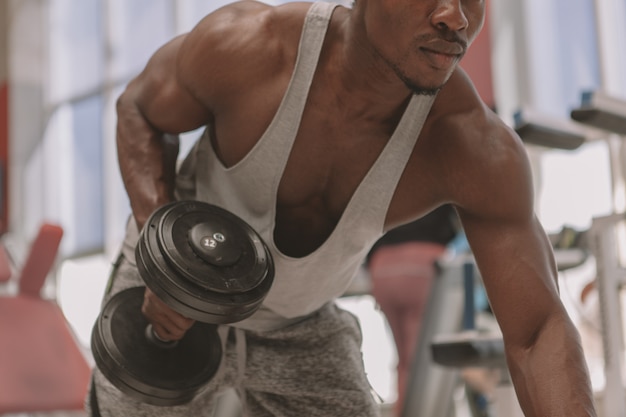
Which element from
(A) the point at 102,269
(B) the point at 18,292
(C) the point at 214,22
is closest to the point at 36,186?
(A) the point at 102,269

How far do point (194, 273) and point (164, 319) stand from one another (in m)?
0.15

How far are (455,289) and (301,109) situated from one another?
1866 mm

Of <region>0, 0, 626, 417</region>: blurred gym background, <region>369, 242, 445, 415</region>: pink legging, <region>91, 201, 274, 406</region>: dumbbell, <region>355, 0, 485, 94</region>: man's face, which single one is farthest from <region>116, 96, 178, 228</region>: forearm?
<region>369, 242, 445, 415</region>: pink legging

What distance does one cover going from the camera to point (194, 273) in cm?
125

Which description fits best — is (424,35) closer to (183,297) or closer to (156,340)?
(183,297)

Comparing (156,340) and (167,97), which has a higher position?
(167,97)

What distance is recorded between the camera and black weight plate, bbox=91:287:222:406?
4.51 feet

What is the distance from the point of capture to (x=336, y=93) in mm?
1419

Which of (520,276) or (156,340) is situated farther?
(156,340)

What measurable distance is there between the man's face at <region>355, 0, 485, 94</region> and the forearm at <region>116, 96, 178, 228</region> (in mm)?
455

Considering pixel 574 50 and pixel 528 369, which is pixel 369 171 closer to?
pixel 528 369

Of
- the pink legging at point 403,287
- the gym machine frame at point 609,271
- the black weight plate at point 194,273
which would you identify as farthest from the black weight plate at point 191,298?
the pink legging at point 403,287

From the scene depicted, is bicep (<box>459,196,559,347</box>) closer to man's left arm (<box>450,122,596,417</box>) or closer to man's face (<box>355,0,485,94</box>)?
man's left arm (<box>450,122,596,417</box>)

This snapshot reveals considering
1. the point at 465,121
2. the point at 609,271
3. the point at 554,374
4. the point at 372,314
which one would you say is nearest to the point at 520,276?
the point at 554,374
